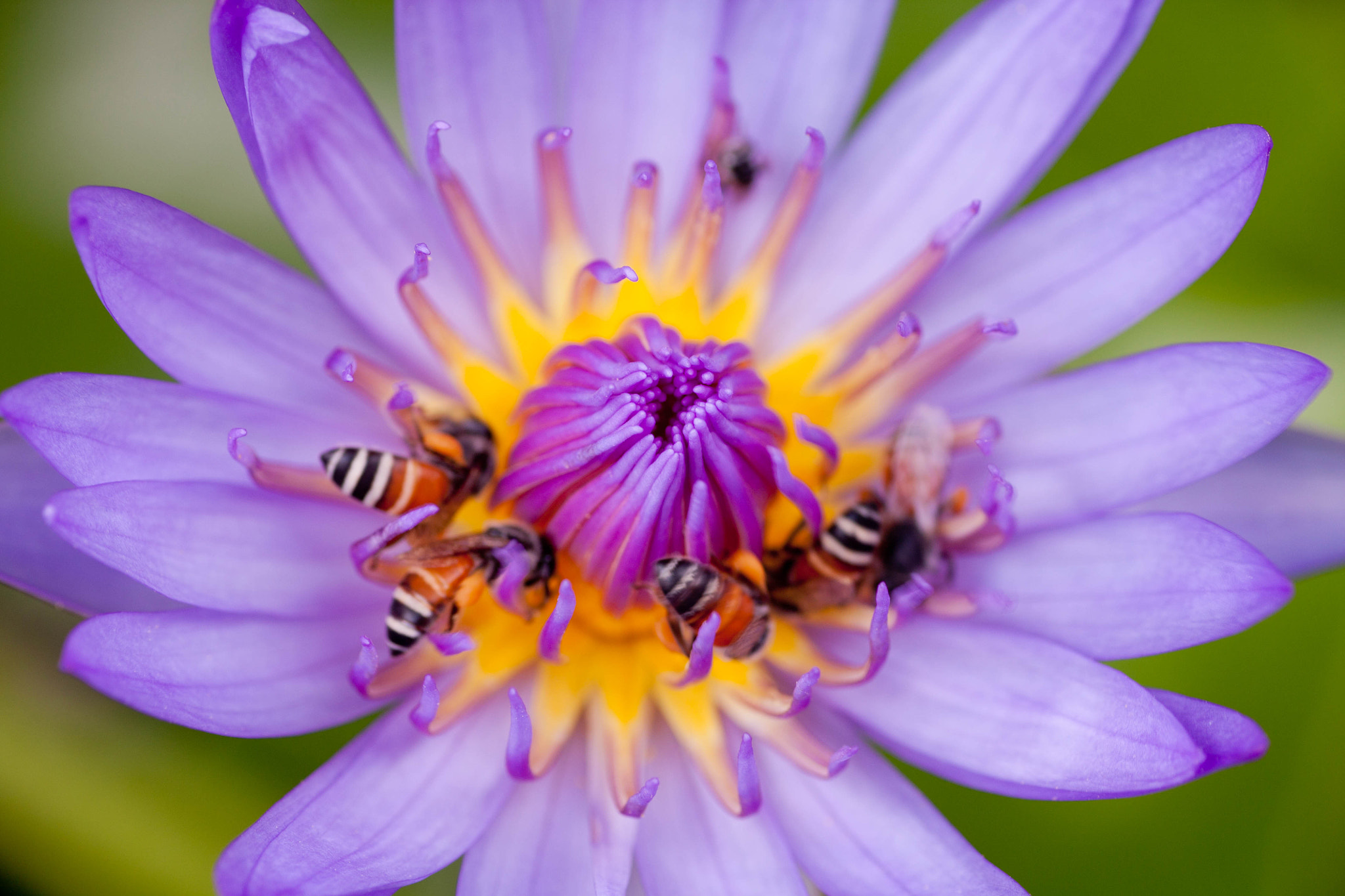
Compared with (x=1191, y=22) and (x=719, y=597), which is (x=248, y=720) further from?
(x=1191, y=22)

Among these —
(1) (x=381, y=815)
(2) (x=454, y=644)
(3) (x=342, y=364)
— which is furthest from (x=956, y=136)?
(1) (x=381, y=815)

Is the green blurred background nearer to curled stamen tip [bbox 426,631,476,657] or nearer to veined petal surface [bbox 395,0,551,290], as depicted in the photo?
veined petal surface [bbox 395,0,551,290]

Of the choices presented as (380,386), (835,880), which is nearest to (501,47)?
(380,386)

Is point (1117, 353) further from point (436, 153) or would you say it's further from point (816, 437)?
point (436, 153)

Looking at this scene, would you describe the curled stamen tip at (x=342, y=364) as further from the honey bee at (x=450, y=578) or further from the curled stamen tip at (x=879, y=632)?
the curled stamen tip at (x=879, y=632)

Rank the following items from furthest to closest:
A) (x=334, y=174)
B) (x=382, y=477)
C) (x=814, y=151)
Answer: (x=814, y=151), (x=334, y=174), (x=382, y=477)

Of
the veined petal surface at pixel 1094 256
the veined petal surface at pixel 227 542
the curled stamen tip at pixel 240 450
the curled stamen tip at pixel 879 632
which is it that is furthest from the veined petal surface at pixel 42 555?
the veined petal surface at pixel 1094 256
